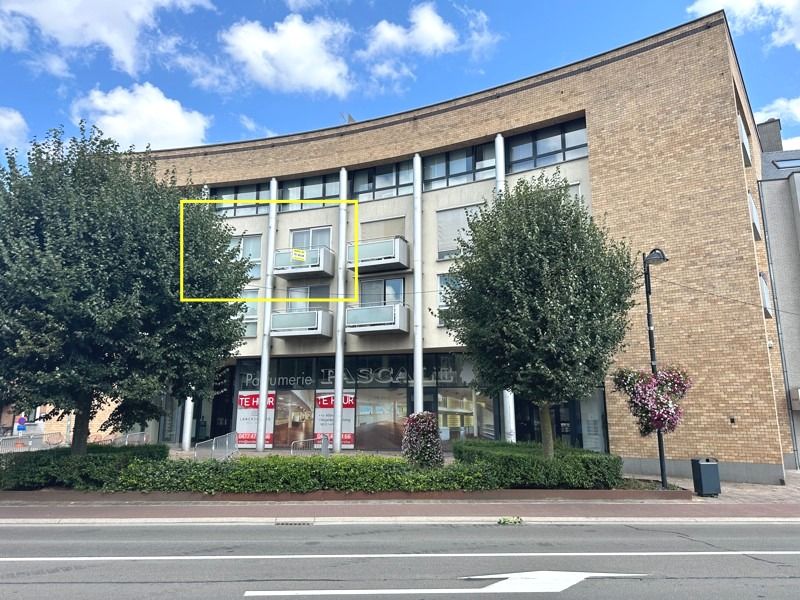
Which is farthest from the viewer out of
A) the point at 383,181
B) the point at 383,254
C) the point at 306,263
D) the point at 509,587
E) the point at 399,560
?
the point at 383,181

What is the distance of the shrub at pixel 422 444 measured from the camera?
13094 millimetres

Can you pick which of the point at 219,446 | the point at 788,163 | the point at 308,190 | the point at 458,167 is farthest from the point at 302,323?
the point at 788,163

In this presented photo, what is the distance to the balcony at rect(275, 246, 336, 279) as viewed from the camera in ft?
74.7

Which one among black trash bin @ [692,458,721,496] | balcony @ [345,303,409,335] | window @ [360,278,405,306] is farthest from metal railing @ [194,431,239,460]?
black trash bin @ [692,458,721,496]

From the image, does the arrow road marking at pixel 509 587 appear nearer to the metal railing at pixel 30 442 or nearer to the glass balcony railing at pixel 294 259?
the metal railing at pixel 30 442

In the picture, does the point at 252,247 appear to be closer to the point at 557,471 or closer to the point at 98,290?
the point at 98,290

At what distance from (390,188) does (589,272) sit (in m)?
12.6

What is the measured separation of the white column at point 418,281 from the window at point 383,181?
0.95 m

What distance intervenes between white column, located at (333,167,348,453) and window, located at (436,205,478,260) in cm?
329

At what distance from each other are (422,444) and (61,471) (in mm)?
7865

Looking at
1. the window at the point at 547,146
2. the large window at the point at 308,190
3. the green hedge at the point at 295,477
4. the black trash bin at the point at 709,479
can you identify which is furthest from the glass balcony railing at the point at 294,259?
the black trash bin at the point at 709,479

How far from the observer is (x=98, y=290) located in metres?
11.8

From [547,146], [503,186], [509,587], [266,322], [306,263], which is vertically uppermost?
[547,146]

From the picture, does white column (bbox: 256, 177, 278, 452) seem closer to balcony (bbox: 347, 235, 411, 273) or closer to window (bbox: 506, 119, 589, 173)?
balcony (bbox: 347, 235, 411, 273)
